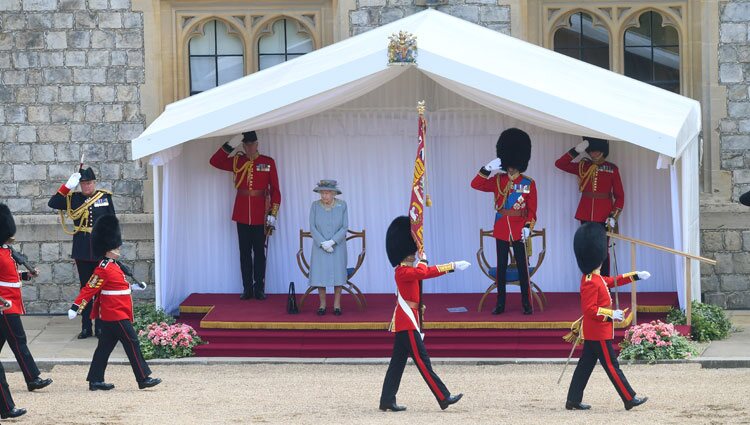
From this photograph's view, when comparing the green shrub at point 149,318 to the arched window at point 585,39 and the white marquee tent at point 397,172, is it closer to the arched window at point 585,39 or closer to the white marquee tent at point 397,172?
the white marquee tent at point 397,172

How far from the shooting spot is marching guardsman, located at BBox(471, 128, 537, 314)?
13.0m

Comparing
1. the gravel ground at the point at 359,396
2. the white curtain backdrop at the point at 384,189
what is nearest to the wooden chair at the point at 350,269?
the white curtain backdrop at the point at 384,189

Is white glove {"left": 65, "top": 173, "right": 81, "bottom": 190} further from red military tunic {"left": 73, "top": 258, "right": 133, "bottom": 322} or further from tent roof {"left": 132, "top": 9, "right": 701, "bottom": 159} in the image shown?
red military tunic {"left": 73, "top": 258, "right": 133, "bottom": 322}

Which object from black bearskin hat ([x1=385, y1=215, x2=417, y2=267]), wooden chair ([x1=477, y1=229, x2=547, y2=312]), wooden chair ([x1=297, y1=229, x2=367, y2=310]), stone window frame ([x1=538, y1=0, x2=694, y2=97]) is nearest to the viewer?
black bearskin hat ([x1=385, y1=215, x2=417, y2=267])

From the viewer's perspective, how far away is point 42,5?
1530 cm

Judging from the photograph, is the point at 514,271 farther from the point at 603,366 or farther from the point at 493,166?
the point at 603,366

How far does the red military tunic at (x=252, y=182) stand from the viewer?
1402 centimetres

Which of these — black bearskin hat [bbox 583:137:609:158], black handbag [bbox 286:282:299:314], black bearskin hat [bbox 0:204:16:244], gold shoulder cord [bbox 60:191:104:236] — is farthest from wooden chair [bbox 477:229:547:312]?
black bearskin hat [bbox 0:204:16:244]

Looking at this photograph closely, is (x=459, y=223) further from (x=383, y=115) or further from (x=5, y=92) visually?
(x=5, y=92)

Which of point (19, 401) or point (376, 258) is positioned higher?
point (376, 258)

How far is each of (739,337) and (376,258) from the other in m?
3.60

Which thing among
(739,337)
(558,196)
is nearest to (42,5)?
(558,196)

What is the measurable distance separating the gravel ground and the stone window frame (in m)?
4.42

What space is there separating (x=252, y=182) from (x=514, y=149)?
2569 millimetres
